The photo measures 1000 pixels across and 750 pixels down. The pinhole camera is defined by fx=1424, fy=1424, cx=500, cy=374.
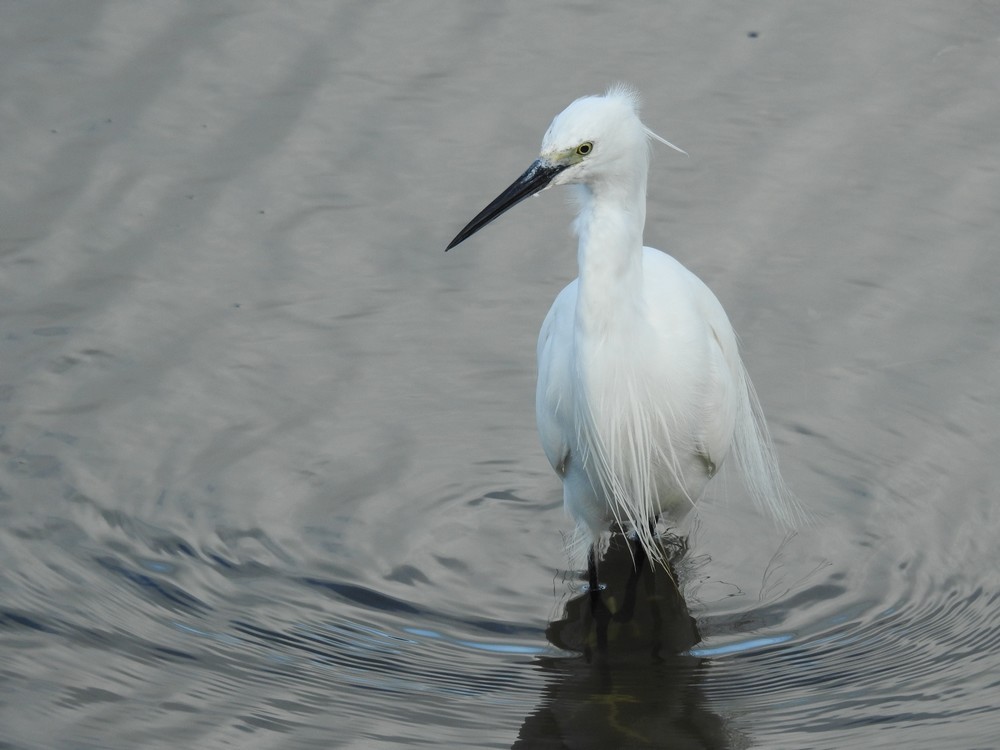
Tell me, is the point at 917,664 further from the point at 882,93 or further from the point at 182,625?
the point at 882,93

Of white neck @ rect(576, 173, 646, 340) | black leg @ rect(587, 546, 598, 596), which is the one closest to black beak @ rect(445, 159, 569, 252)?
white neck @ rect(576, 173, 646, 340)

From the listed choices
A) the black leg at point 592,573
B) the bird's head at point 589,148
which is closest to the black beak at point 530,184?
the bird's head at point 589,148

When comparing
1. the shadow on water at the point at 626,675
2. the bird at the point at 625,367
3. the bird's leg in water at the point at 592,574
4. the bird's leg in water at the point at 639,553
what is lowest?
the shadow on water at the point at 626,675

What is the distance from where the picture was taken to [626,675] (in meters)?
3.48

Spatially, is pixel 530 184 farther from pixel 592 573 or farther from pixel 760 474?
pixel 760 474

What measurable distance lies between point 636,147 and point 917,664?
55.0 inches

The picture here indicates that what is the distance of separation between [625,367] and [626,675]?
2.47 feet

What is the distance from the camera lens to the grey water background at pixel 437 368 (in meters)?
3.37

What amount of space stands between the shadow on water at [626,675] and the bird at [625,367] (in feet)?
0.32

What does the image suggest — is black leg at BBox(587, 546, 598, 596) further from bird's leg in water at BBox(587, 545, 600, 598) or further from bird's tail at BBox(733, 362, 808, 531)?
bird's tail at BBox(733, 362, 808, 531)

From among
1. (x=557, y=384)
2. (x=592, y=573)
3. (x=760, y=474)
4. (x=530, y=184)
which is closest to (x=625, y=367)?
(x=557, y=384)

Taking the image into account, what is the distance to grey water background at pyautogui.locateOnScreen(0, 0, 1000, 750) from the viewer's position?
133 inches

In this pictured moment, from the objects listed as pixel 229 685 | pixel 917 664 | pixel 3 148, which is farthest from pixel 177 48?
pixel 917 664

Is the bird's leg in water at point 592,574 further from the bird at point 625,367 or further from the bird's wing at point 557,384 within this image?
the bird's wing at point 557,384
